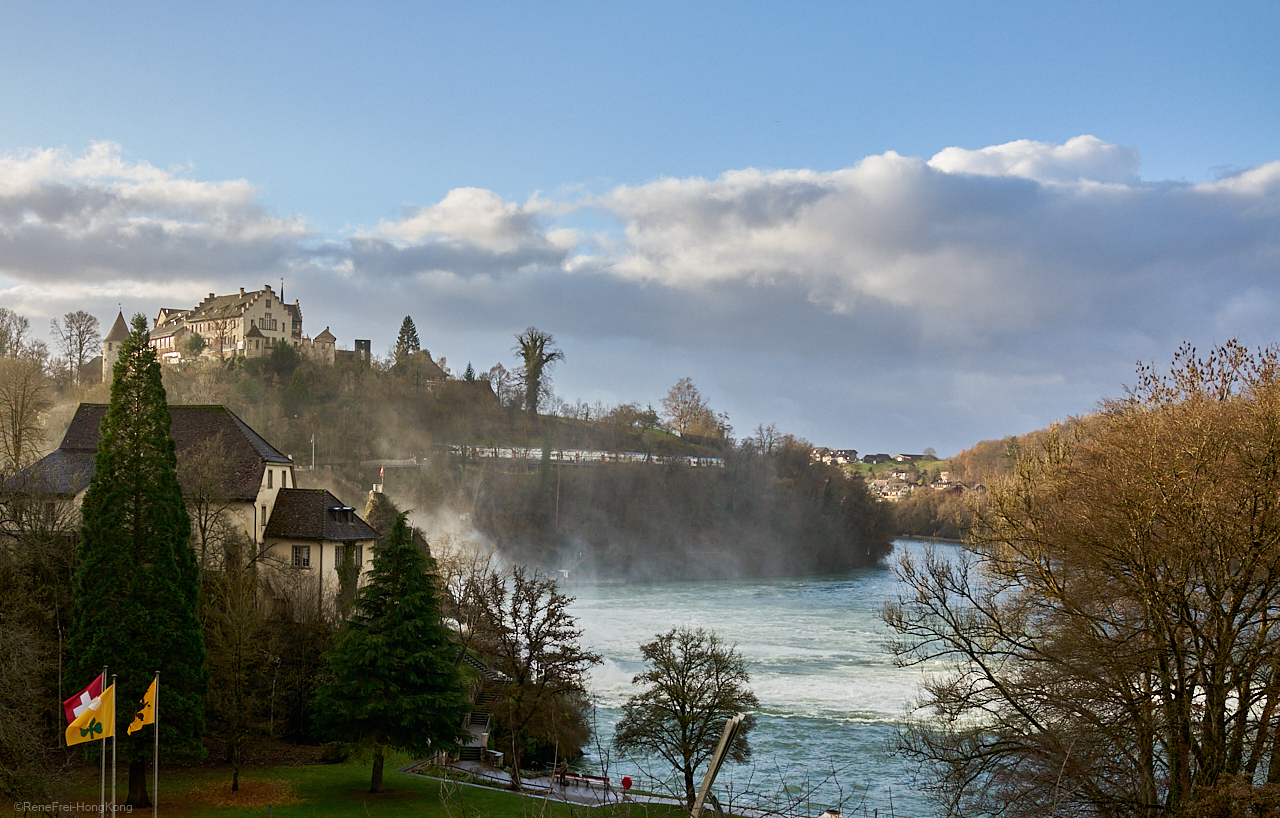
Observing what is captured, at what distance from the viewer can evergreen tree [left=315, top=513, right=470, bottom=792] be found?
26.7m

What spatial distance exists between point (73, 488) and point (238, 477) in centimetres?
567

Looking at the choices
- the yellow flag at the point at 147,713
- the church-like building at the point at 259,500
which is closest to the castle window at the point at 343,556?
the church-like building at the point at 259,500

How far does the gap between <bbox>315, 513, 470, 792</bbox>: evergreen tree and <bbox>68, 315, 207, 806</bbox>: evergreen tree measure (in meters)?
3.79

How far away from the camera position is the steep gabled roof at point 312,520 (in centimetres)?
3825

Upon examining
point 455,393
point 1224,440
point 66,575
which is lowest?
point 66,575

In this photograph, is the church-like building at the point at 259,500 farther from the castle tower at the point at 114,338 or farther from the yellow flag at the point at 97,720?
the castle tower at the point at 114,338

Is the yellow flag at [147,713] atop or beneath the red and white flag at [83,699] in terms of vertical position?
beneath

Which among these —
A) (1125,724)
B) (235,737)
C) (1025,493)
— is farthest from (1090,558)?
(235,737)

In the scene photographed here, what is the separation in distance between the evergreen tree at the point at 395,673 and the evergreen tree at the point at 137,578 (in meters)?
3.79

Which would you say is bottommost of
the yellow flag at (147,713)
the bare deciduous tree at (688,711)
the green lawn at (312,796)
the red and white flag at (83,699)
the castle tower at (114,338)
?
the green lawn at (312,796)

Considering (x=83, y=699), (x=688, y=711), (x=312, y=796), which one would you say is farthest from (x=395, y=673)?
(x=83, y=699)

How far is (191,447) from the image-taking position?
125ft

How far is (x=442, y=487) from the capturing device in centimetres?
9812

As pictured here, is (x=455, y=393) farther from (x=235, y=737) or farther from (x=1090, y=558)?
(x=1090, y=558)
